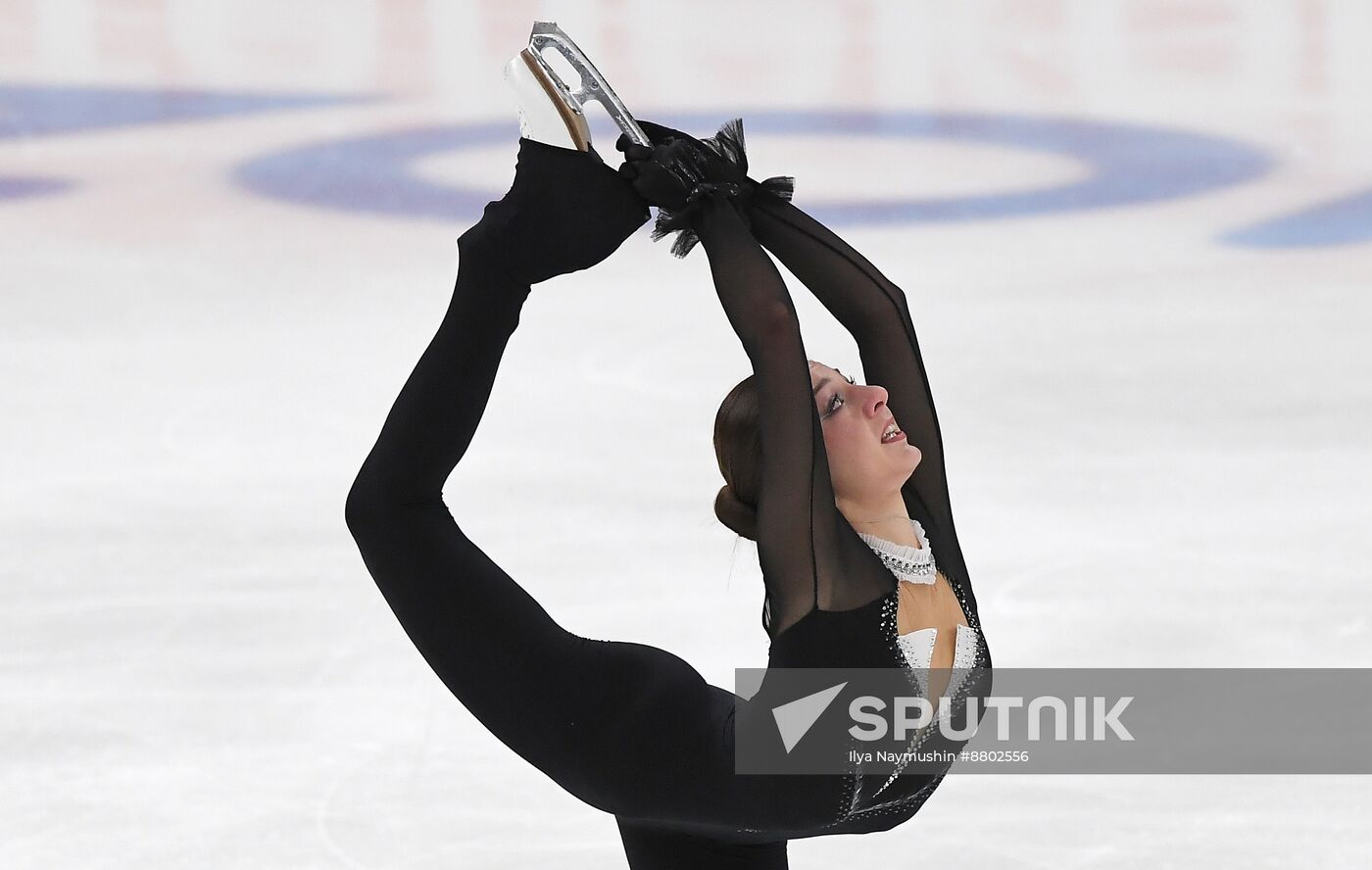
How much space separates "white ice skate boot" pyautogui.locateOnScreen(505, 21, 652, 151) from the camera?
2.12 meters

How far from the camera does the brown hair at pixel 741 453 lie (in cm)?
219

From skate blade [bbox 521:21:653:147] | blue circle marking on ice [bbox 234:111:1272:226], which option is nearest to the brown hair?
skate blade [bbox 521:21:653:147]

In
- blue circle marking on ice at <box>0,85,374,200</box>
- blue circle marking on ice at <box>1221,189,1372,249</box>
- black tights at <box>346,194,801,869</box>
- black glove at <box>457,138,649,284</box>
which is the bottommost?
black tights at <box>346,194,801,869</box>

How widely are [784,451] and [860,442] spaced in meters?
0.18

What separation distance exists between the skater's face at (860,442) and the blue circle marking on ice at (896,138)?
4.37 metres

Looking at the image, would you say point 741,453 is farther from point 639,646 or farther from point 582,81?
point 582,81

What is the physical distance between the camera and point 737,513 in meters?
2.27

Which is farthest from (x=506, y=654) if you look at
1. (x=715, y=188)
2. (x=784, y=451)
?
(x=715, y=188)

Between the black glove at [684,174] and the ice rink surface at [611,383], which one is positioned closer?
the black glove at [684,174]

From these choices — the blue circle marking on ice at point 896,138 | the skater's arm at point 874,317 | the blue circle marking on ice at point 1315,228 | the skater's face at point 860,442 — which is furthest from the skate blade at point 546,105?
the blue circle marking on ice at point 1315,228

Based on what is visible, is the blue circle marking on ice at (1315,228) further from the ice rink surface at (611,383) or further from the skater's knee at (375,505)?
the skater's knee at (375,505)

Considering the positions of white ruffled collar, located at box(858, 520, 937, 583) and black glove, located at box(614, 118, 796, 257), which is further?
white ruffled collar, located at box(858, 520, 937, 583)

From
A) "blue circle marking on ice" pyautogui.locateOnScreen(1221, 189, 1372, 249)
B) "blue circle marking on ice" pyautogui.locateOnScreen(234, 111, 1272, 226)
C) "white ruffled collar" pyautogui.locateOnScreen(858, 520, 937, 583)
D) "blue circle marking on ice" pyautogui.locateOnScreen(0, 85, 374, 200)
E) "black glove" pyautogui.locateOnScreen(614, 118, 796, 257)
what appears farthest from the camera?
"blue circle marking on ice" pyautogui.locateOnScreen(0, 85, 374, 200)

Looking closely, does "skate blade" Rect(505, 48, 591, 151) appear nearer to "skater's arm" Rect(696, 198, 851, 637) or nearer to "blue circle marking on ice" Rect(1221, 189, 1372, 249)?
"skater's arm" Rect(696, 198, 851, 637)
